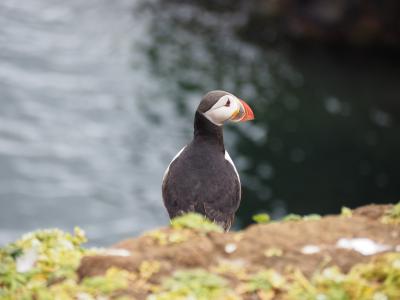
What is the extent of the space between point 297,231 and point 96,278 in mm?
1413

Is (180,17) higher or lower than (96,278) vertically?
higher

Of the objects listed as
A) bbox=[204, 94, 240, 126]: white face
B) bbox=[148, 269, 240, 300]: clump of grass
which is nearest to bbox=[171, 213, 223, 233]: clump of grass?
bbox=[148, 269, 240, 300]: clump of grass

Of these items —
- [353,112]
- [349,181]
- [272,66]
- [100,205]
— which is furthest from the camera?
[272,66]

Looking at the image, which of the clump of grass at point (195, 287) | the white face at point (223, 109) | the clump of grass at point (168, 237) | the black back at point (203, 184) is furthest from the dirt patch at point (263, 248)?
the white face at point (223, 109)

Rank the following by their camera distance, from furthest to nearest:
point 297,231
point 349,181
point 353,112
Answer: point 353,112 → point 349,181 → point 297,231

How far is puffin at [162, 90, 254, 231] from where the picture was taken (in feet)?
21.3

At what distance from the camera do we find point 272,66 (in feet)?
90.7

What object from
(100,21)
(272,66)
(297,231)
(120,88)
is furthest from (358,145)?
(297,231)

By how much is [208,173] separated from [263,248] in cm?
184

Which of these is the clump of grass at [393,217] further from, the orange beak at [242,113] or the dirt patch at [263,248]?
the orange beak at [242,113]

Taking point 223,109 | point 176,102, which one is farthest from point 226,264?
point 176,102

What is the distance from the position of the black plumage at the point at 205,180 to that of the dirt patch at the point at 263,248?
132 cm

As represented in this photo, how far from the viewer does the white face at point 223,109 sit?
6.80 m

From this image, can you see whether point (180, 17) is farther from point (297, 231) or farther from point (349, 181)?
point (297, 231)
